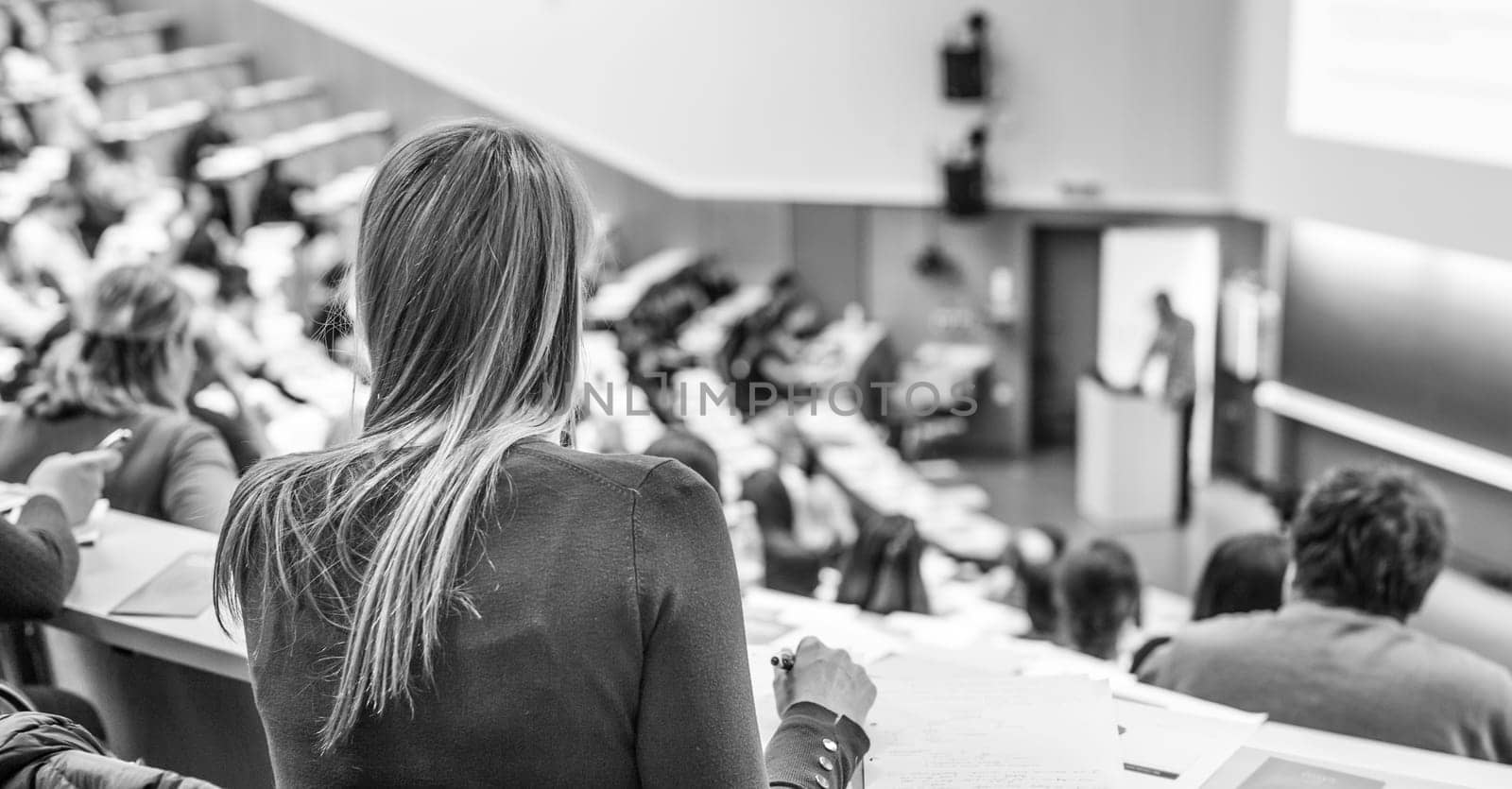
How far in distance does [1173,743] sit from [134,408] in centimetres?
185

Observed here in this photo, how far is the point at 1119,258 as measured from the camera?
1038cm

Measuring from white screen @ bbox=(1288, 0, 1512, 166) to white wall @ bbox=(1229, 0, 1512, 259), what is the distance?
0.09 meters

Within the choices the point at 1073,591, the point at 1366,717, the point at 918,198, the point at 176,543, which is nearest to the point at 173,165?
the point at 918,198

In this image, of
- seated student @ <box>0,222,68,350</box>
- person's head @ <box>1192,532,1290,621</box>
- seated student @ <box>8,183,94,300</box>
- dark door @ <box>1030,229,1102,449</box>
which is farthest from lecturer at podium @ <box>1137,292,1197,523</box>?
seated student @ <box>0,222,68,350</box>

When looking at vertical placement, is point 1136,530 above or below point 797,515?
below

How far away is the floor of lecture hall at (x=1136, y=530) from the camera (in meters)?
8.93

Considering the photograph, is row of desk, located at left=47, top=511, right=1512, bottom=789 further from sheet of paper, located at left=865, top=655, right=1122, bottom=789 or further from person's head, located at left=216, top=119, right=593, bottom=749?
person's head, located at left=216, top=119, right=593, bottom=749

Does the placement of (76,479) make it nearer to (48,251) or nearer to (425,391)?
(425,391)

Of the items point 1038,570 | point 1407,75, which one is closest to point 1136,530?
point 1407,75

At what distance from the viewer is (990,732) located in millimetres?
1403

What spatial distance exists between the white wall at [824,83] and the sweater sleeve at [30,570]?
9356mm

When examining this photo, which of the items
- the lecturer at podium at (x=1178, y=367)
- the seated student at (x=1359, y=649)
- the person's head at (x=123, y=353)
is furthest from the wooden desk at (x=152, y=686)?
the lecturer at podium at (x=1178, y=367)

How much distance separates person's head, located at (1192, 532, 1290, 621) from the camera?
142 inches

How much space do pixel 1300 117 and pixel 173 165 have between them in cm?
691
